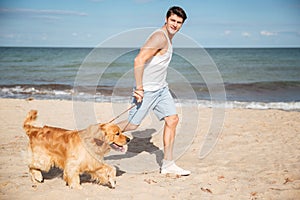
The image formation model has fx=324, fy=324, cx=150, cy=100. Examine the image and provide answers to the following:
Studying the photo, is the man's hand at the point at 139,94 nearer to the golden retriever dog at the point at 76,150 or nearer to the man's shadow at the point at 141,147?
the golden retriever dog at the point at 76,150

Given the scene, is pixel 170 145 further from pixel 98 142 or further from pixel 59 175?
pixel 59 175

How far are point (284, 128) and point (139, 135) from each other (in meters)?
3.55

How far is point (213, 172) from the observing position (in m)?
5.11

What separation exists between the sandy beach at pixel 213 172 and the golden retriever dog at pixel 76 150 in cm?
20

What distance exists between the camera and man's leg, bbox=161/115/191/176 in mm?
5000

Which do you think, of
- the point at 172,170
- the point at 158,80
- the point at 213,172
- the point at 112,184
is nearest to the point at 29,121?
the point at 112,184

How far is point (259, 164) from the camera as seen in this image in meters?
5.56

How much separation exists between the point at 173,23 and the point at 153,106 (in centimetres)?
127

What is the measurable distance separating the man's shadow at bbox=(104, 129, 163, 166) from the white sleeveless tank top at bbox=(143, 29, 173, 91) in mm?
1666

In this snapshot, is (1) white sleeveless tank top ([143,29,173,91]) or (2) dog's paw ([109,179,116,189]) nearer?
(2) dog's paw ([109,179,116,189])

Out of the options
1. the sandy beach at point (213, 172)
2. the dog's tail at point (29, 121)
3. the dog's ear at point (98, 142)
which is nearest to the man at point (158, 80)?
the sandy beach at point (213, 172)

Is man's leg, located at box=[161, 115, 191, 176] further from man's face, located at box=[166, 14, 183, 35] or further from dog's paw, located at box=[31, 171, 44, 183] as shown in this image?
dog's paw, located at box=[31, 171, 44, 183]

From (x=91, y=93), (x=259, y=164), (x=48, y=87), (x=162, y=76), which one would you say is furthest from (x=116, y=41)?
(x=48, y=87)

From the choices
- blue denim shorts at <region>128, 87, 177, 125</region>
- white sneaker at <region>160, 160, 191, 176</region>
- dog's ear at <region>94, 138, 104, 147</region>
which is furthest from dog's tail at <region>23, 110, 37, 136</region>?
white sneaker at <region>160, 160, 191, 176</region>
